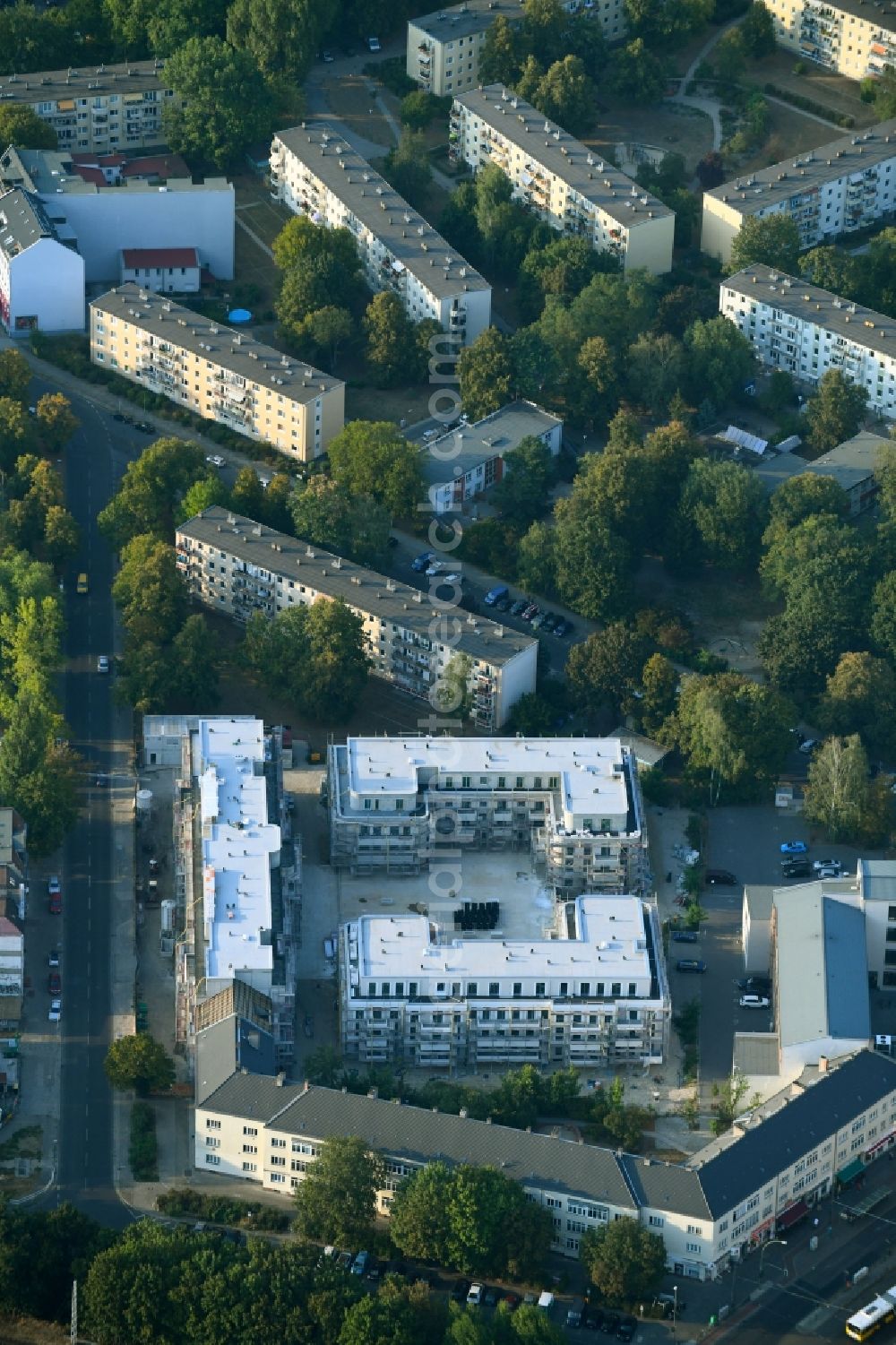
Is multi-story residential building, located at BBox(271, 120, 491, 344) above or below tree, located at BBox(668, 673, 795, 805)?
above

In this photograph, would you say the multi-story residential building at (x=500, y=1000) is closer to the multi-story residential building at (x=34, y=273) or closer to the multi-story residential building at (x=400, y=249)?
the multi-story residential building at (x=400, y=249)

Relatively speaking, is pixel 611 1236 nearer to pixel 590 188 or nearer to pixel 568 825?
pixel 568 825

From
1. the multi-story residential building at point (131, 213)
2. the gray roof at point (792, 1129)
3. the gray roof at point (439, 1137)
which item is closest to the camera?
the gray roof at point (439, 1137)

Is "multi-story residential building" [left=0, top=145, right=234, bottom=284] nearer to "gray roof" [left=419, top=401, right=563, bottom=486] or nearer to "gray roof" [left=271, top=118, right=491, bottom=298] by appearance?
"gray roof" [left=271, top=118, right=491, bottom=298]

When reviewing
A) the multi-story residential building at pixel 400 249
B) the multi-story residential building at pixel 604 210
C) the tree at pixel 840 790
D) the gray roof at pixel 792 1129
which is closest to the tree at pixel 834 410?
the multi-story residential building at pixel 604 210

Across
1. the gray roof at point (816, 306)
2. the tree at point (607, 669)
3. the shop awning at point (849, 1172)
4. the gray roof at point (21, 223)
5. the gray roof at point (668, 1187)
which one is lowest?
the shop awning at point (849, 1172)

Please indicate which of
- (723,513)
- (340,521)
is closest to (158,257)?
(340,521)

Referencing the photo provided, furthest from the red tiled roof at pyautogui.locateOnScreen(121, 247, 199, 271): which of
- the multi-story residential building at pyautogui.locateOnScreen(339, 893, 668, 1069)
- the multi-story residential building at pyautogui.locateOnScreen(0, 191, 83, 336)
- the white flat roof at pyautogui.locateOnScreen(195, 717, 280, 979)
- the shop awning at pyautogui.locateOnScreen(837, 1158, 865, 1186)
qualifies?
the shop awning at pyautogui.locateOnScreen(837, 1158, 865, 1186)
